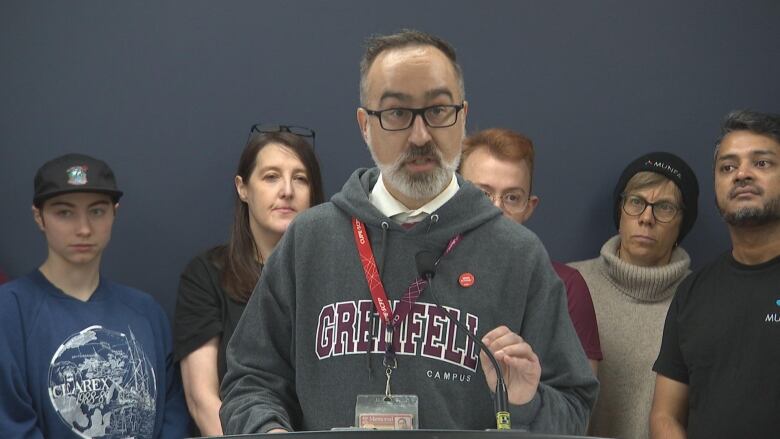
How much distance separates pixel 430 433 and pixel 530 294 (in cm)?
93

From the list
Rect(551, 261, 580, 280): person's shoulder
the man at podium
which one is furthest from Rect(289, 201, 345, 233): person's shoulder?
Rect(551, 261, 580, 280): person's shoulder

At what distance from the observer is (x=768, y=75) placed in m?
4.00

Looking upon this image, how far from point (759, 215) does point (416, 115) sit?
157cm

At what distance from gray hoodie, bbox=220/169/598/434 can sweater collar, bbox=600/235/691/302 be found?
154 centimetres

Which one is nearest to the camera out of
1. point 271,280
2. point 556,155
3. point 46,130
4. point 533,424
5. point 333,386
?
point 533,424

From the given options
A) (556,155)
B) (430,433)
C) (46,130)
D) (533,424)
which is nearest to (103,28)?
(46,130)

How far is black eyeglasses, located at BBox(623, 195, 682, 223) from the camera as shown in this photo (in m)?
3.51

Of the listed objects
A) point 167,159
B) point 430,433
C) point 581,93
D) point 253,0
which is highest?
point 253,0

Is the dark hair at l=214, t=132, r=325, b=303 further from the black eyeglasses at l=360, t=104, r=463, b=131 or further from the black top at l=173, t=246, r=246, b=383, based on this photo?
the black eyeglasses at l=360, t=104, r=463, b=131

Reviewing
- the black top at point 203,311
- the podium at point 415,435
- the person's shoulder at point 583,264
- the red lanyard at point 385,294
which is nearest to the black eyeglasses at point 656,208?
the person's shoulder at point 583,264

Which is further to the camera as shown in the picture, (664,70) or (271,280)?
(664,70)

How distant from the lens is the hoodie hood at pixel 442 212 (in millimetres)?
2004

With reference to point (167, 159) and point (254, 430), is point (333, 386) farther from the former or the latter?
point (167, 159)

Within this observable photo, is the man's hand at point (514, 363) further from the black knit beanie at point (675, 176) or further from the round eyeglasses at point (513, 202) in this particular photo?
the black knit beanie at point (675, 176)
